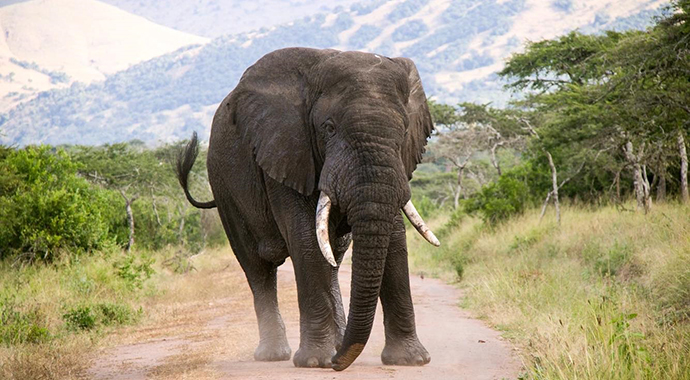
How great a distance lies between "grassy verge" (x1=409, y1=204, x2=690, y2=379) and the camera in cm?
554

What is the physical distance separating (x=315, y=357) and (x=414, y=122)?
193 centimetres

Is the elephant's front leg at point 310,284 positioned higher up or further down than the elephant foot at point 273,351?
higher up

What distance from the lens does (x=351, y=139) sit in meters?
5.85

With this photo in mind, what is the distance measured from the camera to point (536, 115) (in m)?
31.9

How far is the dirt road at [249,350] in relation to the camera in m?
6.21

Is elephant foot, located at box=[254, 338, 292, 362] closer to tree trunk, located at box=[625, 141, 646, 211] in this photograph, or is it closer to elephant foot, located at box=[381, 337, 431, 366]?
elephant foot, located at box=[381, 337, 431, 366]

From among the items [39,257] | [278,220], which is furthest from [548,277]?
[39,257]

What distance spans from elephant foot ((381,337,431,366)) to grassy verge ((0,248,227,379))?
2.49 m

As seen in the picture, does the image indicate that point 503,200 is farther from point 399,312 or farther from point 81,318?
point 399,312

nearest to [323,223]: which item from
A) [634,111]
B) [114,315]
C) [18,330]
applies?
[18,330]

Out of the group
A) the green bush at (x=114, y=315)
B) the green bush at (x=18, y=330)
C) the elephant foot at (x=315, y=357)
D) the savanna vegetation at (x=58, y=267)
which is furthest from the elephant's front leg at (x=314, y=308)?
the green bush at (x=114, y=315)

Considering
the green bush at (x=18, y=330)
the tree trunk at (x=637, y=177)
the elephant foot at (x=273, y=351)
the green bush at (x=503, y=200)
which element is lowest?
the green bush at (x=503, y=200)

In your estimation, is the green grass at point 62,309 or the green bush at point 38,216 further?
the green bush at point 38,216

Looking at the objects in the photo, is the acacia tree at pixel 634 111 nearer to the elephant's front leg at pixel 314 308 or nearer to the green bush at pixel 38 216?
the elephant's front leg at pixel 314 308
